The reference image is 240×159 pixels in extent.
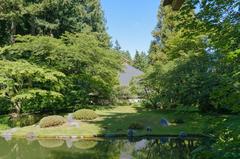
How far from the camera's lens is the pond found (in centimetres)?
1262

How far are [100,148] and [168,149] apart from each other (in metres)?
2.76

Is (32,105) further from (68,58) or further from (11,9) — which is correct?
(11,9)

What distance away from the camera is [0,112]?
2380 centimetres

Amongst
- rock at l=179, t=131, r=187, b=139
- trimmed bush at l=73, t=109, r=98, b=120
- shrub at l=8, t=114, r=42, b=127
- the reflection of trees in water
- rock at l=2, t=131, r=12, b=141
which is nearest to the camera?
the reflection of trees in water

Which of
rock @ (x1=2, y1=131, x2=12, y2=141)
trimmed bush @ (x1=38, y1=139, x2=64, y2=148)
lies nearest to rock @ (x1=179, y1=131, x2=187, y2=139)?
trimmed bush @ (x1=38, y1=139, x2=64, y2=148)

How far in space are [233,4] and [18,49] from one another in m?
20.7

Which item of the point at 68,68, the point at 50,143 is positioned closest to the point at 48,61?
the point at 68,68

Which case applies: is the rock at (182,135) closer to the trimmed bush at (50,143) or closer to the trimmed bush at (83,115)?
the trimmed bush at (50,143)

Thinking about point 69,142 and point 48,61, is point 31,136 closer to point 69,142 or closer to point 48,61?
point 69,142

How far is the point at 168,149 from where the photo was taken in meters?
13.6

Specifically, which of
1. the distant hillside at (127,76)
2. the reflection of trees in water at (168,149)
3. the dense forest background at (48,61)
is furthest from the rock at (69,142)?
the distant hillside at (127,76)

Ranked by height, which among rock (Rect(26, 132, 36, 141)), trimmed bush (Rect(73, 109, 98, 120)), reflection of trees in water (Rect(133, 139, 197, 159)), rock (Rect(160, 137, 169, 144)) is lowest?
reflection of trees in water (Rect(133, 139, 197, 159))

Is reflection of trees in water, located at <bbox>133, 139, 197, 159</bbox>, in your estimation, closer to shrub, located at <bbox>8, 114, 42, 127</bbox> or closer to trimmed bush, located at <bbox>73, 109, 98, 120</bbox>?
trimmed bush, located at <bbox>73, 109, 98, 120</bbox>

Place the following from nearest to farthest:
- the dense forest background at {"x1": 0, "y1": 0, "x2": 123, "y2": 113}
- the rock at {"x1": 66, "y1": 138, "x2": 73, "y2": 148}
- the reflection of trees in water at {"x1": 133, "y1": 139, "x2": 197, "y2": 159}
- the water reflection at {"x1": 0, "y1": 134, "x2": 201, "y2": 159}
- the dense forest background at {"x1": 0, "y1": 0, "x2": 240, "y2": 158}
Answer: the reflection of trees in water at {"x1": 133, "y1": 139, "x2": 197, "y2": 159}, the water reflection at {"x1": 0, "y1": 134, "x2": 201, "y2": 159}, the rock at {"x1": 66, "y1": 138, "x2": 73, "y2": 148}, the dense forest background at {"x1": 0, "y1": 0, "x2": 240, "y2": 158}, the dense forest background at {"x1": 0, "y1": 0, "x2": 123, "y2": 113}
